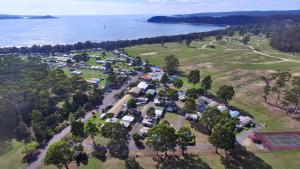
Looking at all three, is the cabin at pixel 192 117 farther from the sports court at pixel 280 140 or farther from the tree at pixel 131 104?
the sports court at pixel 280 140

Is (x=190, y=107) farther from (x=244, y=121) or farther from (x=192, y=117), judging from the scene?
→ (x=244, y=121)

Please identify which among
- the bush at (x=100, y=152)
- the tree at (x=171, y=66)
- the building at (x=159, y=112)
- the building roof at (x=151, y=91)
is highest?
the tree at (x=171, y=66)

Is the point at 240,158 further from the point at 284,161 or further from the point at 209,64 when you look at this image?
the point at 209,64

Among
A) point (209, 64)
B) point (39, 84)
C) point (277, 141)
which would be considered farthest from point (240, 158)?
point (209, 64)

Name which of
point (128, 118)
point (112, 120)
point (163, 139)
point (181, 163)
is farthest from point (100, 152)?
point (181, 163)

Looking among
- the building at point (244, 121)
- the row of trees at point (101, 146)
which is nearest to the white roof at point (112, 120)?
the row of trees at point (101, 146)

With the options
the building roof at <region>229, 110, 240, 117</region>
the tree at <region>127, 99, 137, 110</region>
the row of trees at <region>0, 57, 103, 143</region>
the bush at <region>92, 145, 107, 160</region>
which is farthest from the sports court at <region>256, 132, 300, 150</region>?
the row of trees at <region>0, 57, 103, 143</region>

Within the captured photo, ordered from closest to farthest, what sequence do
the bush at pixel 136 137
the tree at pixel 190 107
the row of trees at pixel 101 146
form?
the row of trees at pixel 101 146
the bush at pixel 136 137
the tree at pixel 190 107
